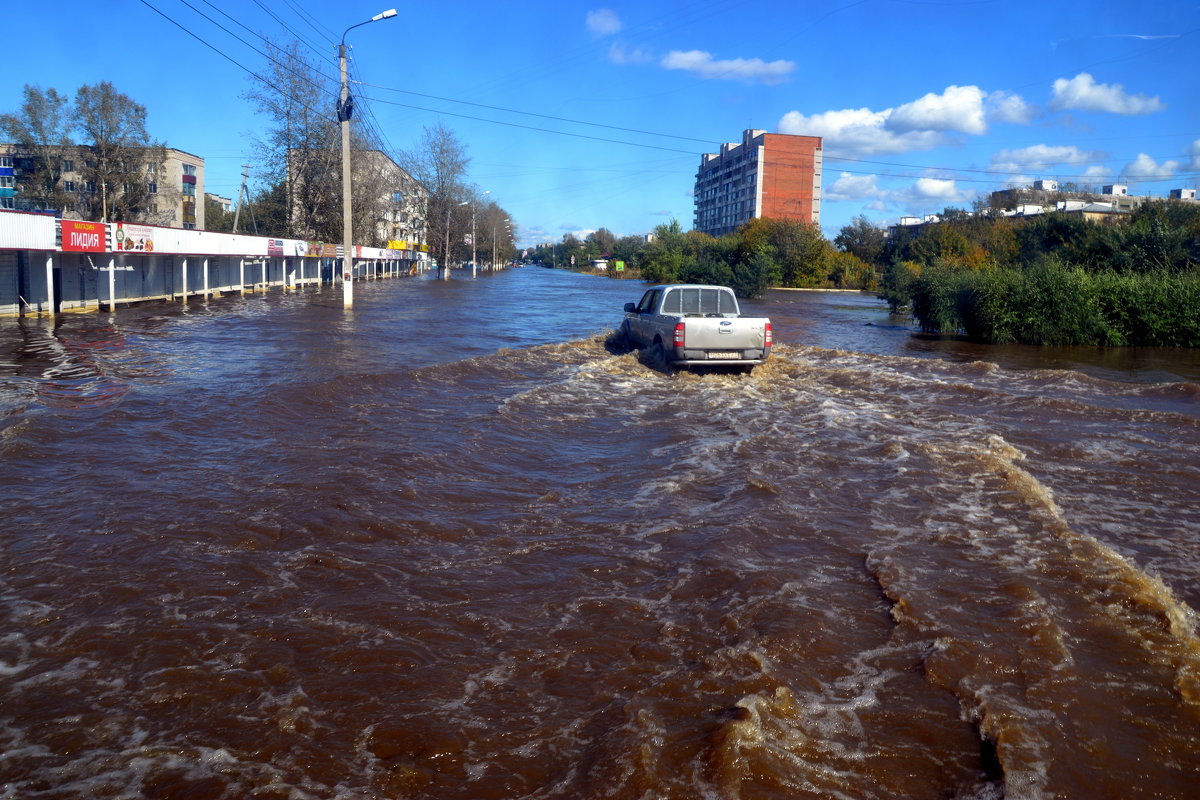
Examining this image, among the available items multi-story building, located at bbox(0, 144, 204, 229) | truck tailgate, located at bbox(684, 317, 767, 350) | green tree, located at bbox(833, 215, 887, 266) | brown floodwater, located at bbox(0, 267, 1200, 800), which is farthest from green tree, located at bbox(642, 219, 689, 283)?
brown floodwater, located at bbox(0, 267, 1200, 800)

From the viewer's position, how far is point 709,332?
1440 centimetres

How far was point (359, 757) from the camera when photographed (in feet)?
11.4

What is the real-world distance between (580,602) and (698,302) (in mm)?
11142

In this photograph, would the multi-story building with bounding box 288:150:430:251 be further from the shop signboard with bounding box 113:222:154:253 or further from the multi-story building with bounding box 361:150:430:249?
the shop signboard with bounding box 113:222:154:253

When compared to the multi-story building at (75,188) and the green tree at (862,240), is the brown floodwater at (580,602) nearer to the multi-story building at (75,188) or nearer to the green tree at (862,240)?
the multi-story building at (75,188)

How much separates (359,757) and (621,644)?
1.56 m

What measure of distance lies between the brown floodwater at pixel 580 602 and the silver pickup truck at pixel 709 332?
129 inches

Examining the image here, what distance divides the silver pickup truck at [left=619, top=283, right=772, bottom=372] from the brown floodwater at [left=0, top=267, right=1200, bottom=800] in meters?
3.26

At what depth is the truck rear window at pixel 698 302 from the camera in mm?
15578

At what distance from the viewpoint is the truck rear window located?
1558cm

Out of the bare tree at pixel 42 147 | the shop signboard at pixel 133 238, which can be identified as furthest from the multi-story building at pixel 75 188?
the shop signboard at pixel 133 238

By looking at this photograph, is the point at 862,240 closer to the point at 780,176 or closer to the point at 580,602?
the point at 780,176

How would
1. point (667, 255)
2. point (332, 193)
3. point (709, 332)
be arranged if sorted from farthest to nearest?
point (667, 255) → point (332, 193) → point (709, 332)

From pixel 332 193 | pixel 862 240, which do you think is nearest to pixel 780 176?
pixel 862 240
